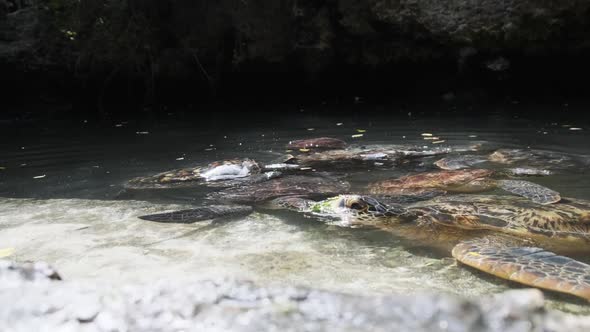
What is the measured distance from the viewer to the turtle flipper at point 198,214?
368 cm

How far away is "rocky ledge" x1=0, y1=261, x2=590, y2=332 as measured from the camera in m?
2.01

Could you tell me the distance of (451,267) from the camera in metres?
2.70

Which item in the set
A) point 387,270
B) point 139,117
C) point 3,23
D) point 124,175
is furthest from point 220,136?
point 3,23

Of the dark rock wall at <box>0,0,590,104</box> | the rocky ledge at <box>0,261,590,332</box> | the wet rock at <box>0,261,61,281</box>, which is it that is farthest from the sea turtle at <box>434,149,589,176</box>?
the dark rock wall at <box>0,0,590,104</box>

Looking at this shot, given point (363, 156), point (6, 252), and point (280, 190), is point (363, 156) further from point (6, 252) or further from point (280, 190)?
point (6, 252)

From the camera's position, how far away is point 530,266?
2.47 metres

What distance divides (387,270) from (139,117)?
1095cm

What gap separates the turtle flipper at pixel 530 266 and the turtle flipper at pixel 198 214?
1720 mm

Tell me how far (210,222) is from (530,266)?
6.98 feet

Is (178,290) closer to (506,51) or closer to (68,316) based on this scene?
(68,316)

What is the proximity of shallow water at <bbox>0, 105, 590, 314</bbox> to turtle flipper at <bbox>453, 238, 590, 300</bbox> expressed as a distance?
56 mm

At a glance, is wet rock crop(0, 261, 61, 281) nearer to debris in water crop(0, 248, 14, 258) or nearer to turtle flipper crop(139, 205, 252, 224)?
debris in water crop(0, 248, 14, 258)

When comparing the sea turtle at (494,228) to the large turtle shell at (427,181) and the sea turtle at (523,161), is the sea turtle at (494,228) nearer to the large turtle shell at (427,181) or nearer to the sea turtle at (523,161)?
the large turtle shell at (427,181)

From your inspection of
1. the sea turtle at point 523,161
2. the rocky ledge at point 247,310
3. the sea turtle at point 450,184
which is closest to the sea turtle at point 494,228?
the rocky ledge at point 247,310
